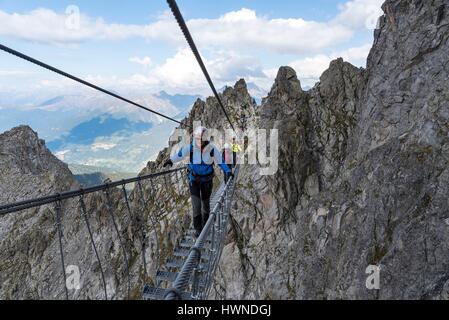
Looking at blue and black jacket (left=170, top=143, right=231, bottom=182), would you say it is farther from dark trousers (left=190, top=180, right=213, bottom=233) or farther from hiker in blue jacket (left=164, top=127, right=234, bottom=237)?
dark trousers (left=190, top=180, right=213, bottom=233)

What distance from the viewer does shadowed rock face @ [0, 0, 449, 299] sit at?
61.4 ft

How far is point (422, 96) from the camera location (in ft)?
82.2

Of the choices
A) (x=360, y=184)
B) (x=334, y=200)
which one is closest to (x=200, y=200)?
(x=360, y=184)

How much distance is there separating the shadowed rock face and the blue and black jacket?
164cm

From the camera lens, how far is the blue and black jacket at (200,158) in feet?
33.7
